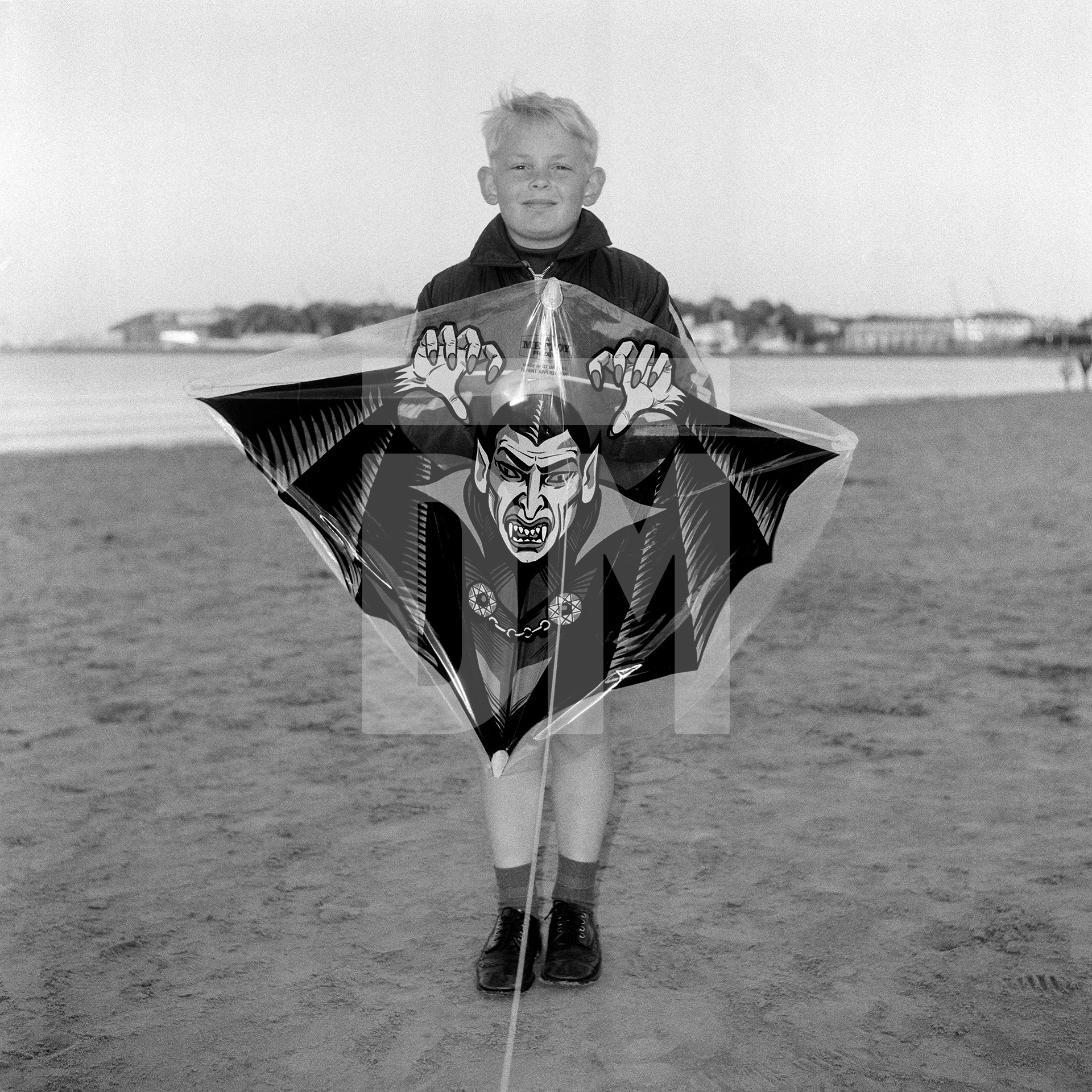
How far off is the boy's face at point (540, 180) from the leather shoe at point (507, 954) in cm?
131

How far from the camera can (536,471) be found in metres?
2.42

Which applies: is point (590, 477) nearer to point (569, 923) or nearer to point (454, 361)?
point (454, 361)

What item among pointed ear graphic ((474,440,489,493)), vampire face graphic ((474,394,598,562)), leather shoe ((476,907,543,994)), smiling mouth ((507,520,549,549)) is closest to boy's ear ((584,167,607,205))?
vampire face graphic ((474,394,598,562))

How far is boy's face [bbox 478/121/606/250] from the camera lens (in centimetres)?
240

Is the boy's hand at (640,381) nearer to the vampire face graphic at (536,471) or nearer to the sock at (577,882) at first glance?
the vampire face graphic at (536,471)

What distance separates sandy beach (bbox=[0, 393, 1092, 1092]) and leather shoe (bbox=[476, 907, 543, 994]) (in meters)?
0.05

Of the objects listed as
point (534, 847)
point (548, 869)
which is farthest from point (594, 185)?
point (548, 869)

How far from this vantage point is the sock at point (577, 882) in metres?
2.53

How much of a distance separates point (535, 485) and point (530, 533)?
0.09 m

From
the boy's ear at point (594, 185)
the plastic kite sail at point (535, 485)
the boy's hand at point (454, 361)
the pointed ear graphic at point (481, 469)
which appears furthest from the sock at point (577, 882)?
the boy's ear at point (594, 185)

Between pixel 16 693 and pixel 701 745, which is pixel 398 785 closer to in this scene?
pixel 701 745

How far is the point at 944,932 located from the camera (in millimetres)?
2594

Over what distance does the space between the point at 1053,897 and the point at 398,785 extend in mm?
1711

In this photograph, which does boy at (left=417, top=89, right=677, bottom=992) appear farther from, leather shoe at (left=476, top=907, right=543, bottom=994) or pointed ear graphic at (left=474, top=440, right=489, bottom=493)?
pointed ear graphic at (left=474, top=440, right=489, bottom=493)
